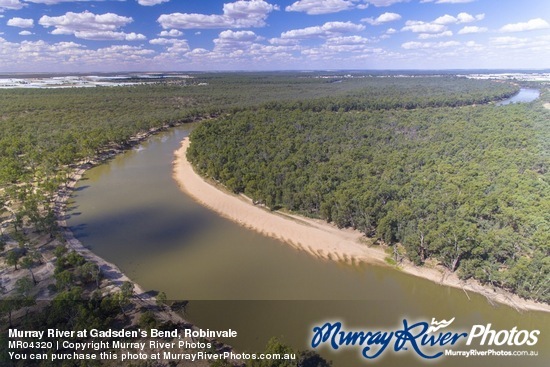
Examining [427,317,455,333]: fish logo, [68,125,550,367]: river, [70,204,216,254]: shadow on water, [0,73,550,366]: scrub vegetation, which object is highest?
[0,73,550,366]: scrub vegetation

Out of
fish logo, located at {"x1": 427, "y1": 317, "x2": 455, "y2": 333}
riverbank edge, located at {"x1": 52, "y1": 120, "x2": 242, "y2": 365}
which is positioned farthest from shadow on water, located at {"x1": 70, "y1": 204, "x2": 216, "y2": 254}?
fish logo, located at {"x1": 427, "y1": 317, "x2": 455, "y2": 333}

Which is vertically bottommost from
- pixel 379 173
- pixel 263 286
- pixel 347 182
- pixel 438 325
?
pixel 438 325

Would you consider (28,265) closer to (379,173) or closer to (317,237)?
(317,237)

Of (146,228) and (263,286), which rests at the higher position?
(146,228)

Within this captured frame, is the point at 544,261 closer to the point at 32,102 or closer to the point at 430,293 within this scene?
the point at 430,293

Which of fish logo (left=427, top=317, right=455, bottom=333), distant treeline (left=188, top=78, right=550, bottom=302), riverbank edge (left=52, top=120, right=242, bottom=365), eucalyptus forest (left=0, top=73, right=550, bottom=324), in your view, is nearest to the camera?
riverbank edge (left=52, top=120, right=242, bottom=365)

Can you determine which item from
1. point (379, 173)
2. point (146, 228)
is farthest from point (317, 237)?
point (146, 228)

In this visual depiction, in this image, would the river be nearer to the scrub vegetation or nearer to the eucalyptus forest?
the scrub vegetation
